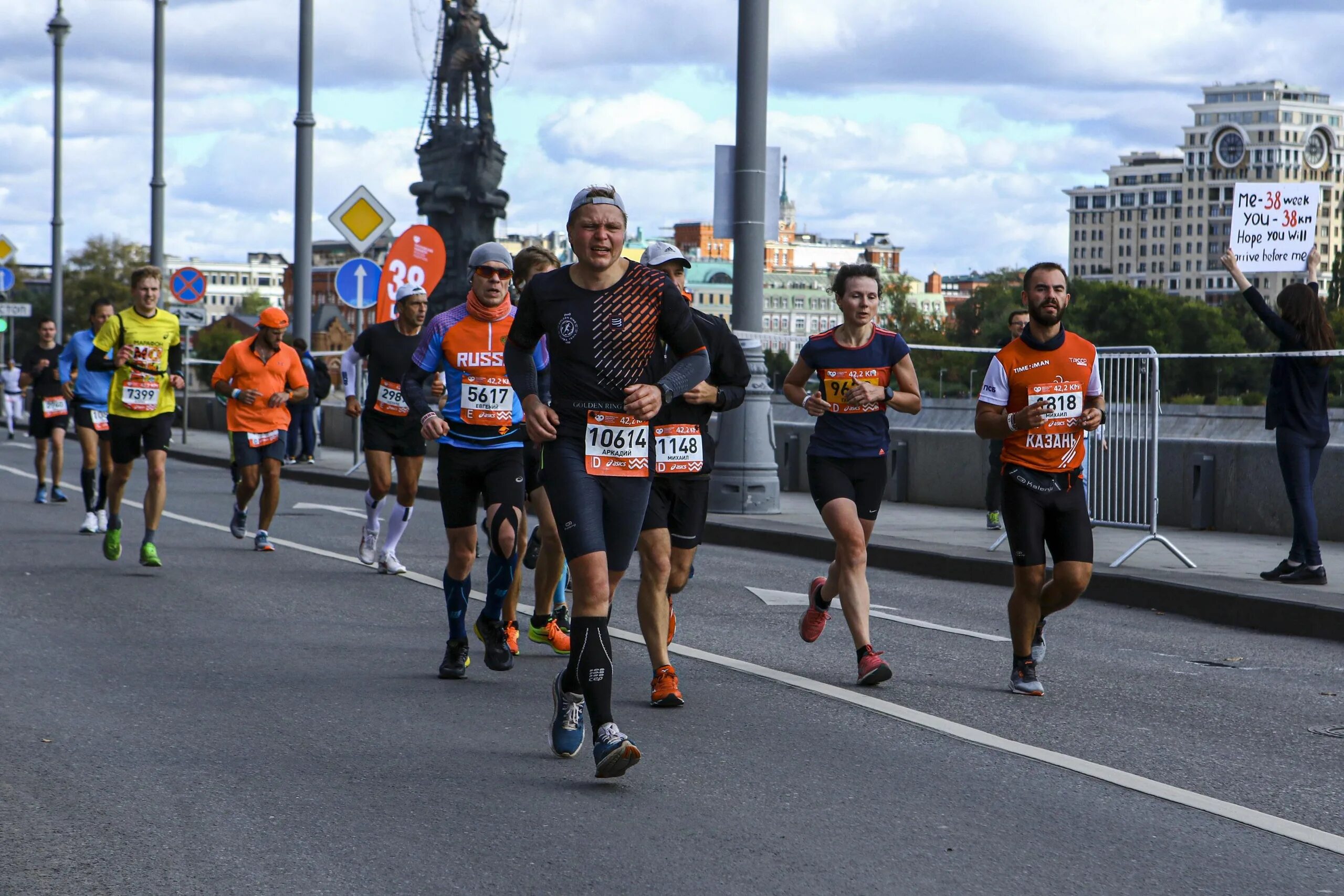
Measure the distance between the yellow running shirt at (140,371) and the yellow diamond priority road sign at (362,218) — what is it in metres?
10.2

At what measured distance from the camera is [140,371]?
1229cm

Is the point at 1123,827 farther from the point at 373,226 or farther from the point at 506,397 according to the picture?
the point at 373,226

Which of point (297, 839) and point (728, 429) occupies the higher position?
point (728, 429)

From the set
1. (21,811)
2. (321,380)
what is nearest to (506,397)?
(21,811)

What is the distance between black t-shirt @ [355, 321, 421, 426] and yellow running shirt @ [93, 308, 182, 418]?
1351 mm

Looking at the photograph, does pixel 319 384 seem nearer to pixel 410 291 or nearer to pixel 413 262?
pixel 413 262

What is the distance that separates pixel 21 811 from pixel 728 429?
11.7m

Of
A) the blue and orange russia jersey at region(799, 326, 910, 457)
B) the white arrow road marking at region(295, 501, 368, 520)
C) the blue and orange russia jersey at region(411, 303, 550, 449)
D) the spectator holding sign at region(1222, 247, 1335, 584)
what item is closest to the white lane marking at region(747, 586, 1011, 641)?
the blue and orange russia jersey at region(799, 326, 910, 457)

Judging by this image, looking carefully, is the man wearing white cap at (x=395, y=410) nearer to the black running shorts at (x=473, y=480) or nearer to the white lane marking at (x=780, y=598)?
the white lane marking at (x=780, y=598)

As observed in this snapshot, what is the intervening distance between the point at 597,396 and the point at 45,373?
15.9 meters

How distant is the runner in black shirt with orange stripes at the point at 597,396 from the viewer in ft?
19.2

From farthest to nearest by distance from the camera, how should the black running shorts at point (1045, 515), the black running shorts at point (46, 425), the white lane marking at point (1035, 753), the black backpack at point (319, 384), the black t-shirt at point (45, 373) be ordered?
the black backpack at point (319, 384) → the black t-shirt at point (45, 373) → the black running shorts at point (46, 425) → the black running shorts at point (1045, 515) → the white lane marking at point (1035, 753)

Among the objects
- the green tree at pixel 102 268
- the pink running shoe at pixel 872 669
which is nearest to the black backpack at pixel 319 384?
the pink running shoe at pixel 872 669

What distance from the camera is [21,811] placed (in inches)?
209
